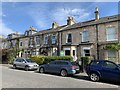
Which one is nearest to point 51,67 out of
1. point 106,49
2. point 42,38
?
point 106,49

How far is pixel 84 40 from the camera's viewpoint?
2477 centimetres

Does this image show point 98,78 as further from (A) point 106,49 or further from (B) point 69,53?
(B) point 69,53

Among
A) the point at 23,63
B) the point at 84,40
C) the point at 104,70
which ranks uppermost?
the point at 84,40

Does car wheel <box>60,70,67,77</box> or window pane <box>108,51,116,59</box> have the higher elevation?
window pane <box>108,51,116,59</box>

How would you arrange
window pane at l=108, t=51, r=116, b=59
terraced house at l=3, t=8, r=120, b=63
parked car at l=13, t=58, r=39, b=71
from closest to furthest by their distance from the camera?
parked car at l=13, t=58, r=39, b=71 < window pane at l=108, t=51, r=116, b=59 < terraced house at l=3, t=8, r=120, b=63

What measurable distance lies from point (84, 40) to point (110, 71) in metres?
13.7

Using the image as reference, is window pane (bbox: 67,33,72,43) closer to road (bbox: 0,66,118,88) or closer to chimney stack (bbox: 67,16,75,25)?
chimney stack (bbox: 67,16,75,25)

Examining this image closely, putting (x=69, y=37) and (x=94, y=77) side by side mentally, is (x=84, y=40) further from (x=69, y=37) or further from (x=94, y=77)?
(x=94, y=77)

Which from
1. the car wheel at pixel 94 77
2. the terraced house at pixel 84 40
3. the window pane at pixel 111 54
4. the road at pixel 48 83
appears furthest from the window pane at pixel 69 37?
the car wheel at pixel 94 77

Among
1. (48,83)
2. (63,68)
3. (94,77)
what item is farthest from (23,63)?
(94,77)

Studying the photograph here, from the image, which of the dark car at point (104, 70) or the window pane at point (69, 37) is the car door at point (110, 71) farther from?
the window pane at point (69, 37)

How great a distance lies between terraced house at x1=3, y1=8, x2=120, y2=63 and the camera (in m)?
Answer: 21.6

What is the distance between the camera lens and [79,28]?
25.5m

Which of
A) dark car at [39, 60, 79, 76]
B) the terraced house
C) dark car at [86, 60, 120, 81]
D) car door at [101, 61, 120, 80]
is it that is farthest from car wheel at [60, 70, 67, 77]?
the terraced house
